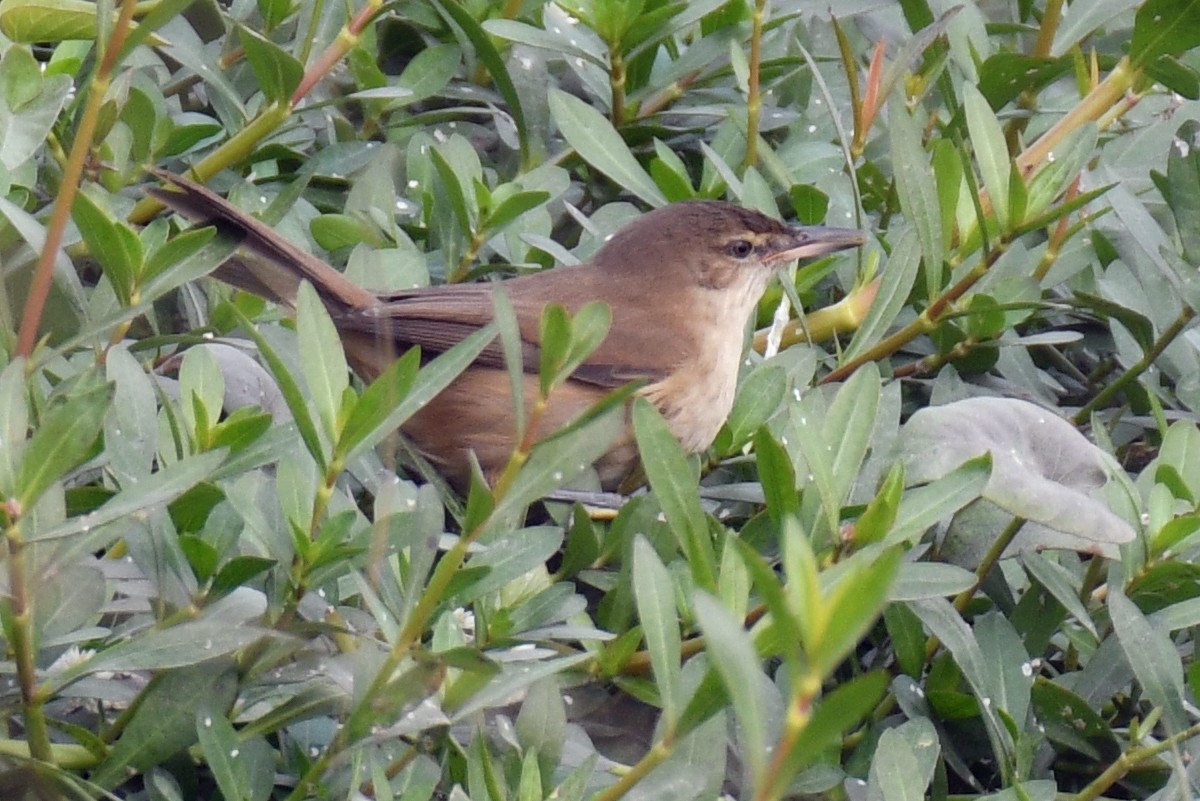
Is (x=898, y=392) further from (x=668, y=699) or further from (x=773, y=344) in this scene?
(x=668, y=699)

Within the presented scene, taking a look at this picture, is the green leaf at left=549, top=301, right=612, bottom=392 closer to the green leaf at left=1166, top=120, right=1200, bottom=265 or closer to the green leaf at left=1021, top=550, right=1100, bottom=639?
the green leaf at left=1021, top=550, right=1100, bottom=639

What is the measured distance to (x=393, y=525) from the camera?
5.75 ft

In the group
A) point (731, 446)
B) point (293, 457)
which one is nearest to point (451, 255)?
point (731, 446)

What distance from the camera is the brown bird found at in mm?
3293

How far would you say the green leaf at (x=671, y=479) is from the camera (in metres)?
1.69

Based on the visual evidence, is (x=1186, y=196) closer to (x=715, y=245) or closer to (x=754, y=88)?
(x=754, y=88)

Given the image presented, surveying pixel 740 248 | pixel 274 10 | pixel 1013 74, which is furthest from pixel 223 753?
pixel 740 248

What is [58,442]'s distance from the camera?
4.99 ft

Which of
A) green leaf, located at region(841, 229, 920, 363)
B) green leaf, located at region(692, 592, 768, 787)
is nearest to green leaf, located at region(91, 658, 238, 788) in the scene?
green leaf, located at region(692, 592, 768, 787)

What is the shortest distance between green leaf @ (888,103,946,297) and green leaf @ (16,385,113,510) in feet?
5.27

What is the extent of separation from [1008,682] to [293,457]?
103 centimetres

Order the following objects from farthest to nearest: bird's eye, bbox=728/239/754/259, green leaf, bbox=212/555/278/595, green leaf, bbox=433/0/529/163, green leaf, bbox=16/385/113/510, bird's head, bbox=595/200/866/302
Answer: bird's eye, bbox=728/239/754/259, bird's head, bbox=595/200/866/302, green leaf, bbox=433/0/529/163, green leaf, bbox=212/555/278/595, green leaf, bbox=16/385/113/510

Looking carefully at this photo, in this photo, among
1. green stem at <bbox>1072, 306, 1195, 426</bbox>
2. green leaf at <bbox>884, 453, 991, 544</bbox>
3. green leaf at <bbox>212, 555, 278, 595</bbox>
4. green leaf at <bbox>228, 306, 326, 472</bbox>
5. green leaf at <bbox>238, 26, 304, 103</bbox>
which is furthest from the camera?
green stem at <bbox>1072, 306, 1195, 426</bbox>

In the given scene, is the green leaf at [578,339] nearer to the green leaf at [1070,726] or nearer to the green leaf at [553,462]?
the green leaf at [553,462]
